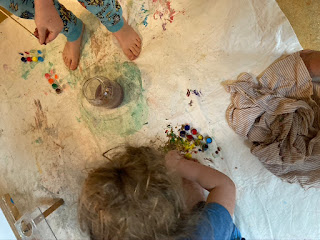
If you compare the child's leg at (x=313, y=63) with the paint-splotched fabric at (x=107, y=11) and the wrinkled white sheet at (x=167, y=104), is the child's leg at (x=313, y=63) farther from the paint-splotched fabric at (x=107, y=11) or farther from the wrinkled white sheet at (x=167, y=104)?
the paint-splotched fabric at (x=107, y=11)

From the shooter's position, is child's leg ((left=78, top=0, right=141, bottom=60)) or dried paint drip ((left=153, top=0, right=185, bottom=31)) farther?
dried paint drip ((left=153, top=0, right=185, bottom=31))

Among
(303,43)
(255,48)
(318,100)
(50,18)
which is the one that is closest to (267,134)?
(318,100)

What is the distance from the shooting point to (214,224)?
0.66 meters

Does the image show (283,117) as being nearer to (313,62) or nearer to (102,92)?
(313,62)

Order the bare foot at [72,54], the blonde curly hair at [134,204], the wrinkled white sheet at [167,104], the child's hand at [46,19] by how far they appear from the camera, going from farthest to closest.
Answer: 1. the bare foot at [72,54]
2. the wrinkled white sheet at [167,104]
3. the child's hand at [46,19]
4. the blonde curly hair at [134,204]

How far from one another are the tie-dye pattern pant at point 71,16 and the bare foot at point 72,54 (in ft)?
0.07

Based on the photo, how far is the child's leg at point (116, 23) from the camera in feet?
2.59

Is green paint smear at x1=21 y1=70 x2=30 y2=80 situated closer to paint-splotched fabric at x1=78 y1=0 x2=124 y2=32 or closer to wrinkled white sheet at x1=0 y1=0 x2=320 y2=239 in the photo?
wrinkled white sheet at x1=0 y1=0 x2=320 y2=239

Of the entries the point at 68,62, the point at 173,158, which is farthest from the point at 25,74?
the point at 173,158

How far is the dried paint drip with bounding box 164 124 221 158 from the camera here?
92 centimetres

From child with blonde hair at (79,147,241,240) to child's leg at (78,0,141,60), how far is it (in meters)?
0.44

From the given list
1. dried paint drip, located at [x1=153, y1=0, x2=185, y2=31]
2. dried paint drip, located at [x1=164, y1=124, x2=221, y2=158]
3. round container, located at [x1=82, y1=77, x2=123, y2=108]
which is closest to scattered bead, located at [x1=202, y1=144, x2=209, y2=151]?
dried paint drip, located at [x1=164, y1=124, x2=221, y2=158]

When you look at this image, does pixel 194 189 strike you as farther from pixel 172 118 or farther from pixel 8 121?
pixel 8 121

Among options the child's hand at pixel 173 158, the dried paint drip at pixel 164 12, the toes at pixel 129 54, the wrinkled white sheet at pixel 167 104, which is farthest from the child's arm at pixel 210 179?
the dried paint drip at pixel 164 12
